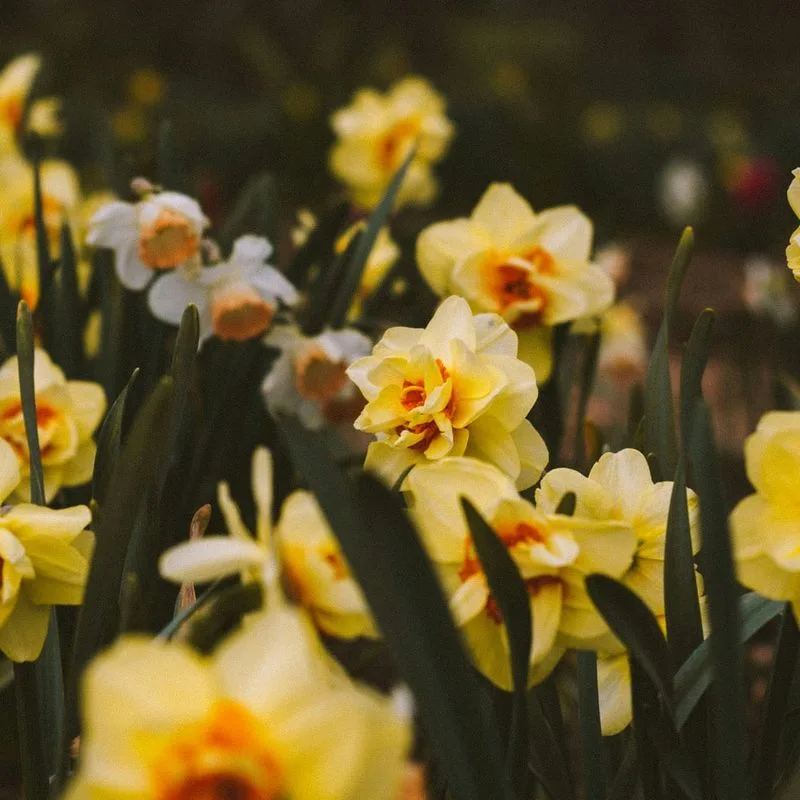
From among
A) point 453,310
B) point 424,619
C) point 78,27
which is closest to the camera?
point 424,619

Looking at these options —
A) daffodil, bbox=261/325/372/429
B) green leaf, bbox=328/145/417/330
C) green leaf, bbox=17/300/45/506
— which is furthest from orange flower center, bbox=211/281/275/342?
green leaf, bbox=17/300/45/506

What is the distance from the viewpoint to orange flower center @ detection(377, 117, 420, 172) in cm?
217

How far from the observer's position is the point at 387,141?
86.3 inches

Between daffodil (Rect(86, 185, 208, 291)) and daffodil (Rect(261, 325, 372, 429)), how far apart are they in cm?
16

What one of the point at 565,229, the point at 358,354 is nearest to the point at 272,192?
the point at 358,354

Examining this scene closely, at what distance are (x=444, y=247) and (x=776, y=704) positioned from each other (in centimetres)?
63

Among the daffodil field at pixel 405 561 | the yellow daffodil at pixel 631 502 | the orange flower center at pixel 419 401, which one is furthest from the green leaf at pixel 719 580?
the orange flower center at pixel 419 401

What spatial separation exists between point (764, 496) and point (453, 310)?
28 centimetres

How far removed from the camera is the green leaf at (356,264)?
1.46 m

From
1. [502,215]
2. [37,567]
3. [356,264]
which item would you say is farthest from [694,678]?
[356,264]

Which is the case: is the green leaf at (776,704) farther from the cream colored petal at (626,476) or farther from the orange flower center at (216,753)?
the orange flower center at (216,753)

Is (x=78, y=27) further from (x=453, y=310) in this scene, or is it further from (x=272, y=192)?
(x=453, y=310)

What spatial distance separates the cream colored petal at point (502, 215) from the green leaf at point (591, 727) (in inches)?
22.2

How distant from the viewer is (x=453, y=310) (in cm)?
80
